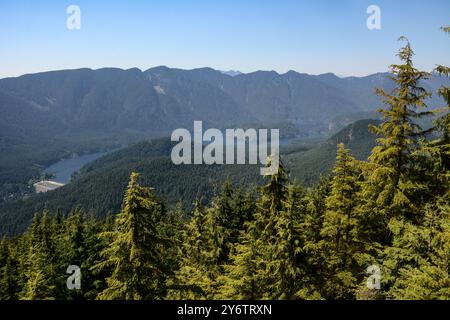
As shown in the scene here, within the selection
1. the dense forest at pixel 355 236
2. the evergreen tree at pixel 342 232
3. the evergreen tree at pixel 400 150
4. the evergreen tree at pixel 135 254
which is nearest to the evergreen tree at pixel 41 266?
the dense forest at pixel 355 236

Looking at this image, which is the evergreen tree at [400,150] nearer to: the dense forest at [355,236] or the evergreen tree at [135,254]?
the dense forest at [355,236]

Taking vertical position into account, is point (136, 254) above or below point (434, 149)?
below

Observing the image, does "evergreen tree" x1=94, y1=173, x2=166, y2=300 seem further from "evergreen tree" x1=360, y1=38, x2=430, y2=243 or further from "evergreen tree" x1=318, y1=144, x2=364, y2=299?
"evergreen tree" x1=360, y1=38, x2=430, y2=243

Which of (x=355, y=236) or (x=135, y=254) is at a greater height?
(x=135, y=254)

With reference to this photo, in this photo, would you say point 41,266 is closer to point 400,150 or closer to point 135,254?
point 135,254

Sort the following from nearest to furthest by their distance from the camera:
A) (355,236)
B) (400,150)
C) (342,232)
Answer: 1. (400,150)
2. (355,236)
3. (342,232)

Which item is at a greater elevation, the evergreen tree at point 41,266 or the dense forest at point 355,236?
the dense forest at point 355,236

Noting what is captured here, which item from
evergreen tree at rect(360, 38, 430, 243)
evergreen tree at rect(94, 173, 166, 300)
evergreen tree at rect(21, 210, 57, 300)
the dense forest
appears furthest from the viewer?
evergreen tree at rect(21, 210, 57, 300)

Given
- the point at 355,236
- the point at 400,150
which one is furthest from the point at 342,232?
the point at 400,150

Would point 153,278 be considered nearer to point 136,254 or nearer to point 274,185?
point 136,254

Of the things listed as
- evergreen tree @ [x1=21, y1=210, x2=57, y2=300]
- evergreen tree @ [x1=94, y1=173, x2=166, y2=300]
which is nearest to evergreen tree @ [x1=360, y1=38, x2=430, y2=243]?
evergreen tree @ [x1=94, y1=173, x2=166, y2=300]
